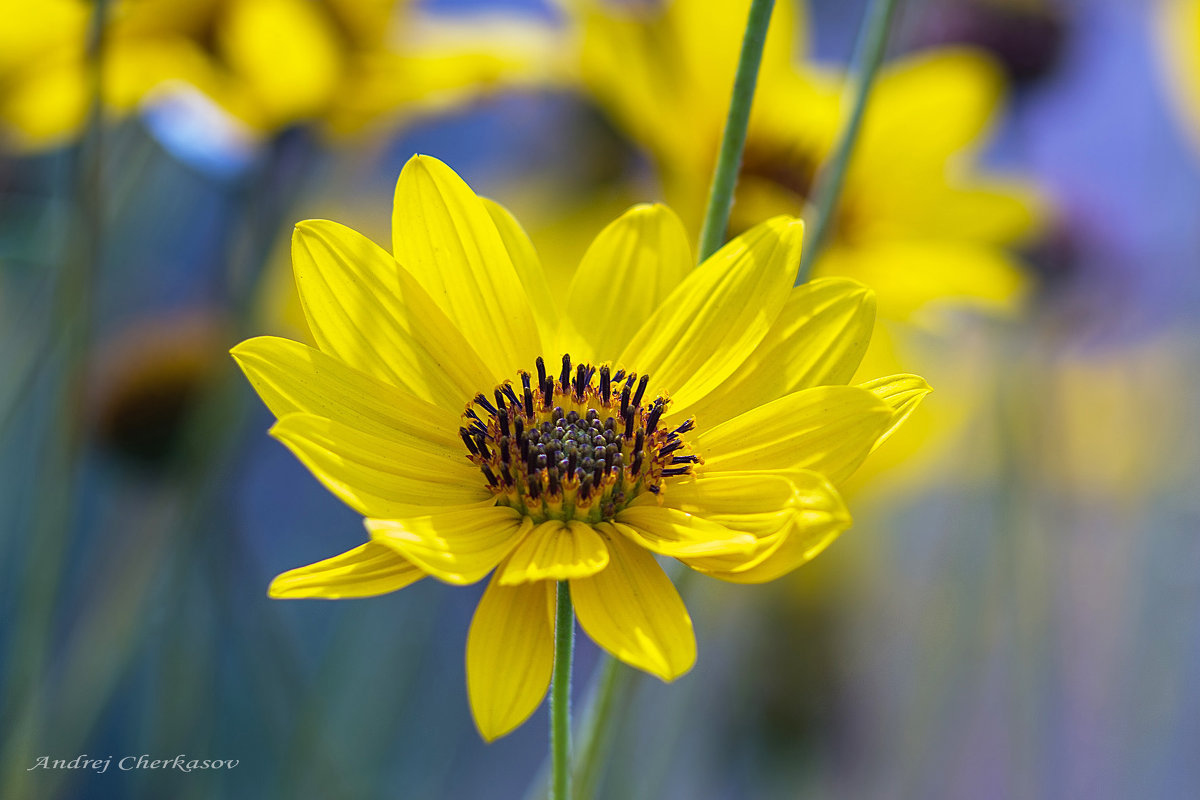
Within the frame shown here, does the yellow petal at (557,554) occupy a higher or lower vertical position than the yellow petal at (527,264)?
lower

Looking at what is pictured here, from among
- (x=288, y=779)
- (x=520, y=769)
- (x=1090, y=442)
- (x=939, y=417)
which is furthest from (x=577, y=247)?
(x=520, y=769)

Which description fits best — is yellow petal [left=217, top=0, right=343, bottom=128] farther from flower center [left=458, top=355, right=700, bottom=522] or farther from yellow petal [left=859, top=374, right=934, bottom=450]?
yellow petal [left=859, top=374, right=934, bottom=450]

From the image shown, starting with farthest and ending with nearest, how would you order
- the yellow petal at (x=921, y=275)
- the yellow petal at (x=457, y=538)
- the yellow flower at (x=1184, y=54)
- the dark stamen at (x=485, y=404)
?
the yellow flower at (x=1184, y=54)
the yellow petal at (x=921, y=275)
the dark stamen at (x=485, y=404)
the yellow petal at (x=457, y=538)

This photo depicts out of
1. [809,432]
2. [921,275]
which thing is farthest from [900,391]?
[921,275]

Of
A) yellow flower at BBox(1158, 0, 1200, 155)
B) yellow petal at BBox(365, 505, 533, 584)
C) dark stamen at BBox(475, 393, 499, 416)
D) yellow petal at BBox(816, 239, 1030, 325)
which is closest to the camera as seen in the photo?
yellow petal at BBox(365, 505, 533, 584)

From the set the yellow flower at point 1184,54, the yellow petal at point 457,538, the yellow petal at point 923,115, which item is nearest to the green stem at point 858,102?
the yellow petal at point 457,538

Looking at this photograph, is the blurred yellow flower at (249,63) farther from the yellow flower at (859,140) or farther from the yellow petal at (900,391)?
the yellow petal at (900,391)

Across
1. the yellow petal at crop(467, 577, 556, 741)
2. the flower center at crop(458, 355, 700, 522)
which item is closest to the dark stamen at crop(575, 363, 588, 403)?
the flower center at crop(458, 355, 700, 522)
